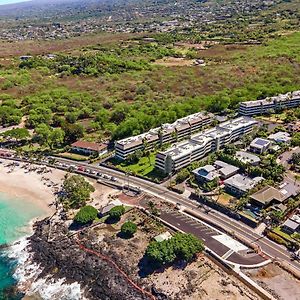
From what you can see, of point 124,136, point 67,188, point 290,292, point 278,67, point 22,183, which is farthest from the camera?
point 278,67

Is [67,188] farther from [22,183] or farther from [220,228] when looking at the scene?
[220,228]

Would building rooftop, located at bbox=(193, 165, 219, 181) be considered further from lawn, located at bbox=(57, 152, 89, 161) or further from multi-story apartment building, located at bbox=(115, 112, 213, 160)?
lawn, located at bbox=(57, 152, 89, 161)

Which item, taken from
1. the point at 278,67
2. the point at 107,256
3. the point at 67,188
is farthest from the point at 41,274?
the point at 278,67

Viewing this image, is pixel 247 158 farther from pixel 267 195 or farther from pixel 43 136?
pixel 43 136

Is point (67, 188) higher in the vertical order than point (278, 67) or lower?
higher

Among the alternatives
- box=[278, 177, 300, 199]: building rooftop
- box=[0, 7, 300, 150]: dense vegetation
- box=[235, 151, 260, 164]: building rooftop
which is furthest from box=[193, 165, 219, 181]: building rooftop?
box=[0, 7, 300, 150]: dense vegetation

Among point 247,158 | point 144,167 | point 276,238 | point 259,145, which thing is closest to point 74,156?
point 144,167
